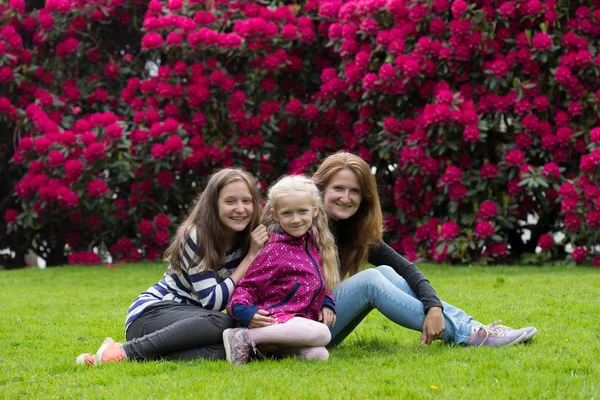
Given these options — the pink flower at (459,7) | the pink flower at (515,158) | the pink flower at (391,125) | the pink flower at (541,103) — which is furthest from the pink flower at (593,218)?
the pink flower at (459,7)

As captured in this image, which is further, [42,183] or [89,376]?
[42,183]

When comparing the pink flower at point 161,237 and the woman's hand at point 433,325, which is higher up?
the woman's hand at point 433,325

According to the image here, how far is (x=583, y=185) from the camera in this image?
717cm

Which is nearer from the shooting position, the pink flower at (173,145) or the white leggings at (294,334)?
the white leggings at (294,334)

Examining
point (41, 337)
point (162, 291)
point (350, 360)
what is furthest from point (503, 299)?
point (41, 337)

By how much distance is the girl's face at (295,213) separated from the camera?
12.4 feet

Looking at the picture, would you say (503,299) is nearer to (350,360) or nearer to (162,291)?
(350,360)

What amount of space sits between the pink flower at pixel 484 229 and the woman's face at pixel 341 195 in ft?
12.1

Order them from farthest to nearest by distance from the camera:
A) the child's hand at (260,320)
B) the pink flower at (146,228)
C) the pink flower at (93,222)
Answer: the pink flower at (93,222) → the pink flower at (146,228) → the child's hand at (260,320)

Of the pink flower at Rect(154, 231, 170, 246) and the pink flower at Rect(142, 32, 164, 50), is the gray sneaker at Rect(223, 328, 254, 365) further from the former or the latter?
the pink flower at Rect(142, 32, 164, 50)

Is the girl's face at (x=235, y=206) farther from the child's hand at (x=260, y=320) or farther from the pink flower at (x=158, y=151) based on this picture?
the pink flower at (x=158, y=151)

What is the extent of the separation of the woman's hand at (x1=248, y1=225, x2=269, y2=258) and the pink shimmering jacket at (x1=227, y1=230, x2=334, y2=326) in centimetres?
3

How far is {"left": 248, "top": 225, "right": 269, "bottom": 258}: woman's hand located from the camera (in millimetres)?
3814

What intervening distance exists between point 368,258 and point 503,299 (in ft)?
5.59
